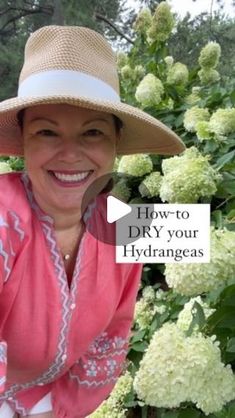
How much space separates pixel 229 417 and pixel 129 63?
2.12 m

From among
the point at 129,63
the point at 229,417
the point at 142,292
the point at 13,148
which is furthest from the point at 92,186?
the point at 129,63

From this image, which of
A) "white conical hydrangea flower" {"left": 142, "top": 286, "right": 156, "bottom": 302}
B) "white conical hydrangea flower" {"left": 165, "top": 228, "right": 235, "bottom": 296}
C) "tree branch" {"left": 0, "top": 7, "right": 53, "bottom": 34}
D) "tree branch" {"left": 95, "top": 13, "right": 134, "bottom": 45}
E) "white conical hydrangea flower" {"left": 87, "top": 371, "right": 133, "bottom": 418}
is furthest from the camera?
"tree branch" {"left": 0, "top": 7, "right": 53, "bottom": 34}

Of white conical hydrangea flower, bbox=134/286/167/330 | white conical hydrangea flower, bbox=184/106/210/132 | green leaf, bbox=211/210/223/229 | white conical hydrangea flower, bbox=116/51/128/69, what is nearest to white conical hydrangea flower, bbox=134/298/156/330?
white conical hydrangea flower, bbox=134/286/167/330

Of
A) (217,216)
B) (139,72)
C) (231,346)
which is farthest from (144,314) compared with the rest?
(139,72)

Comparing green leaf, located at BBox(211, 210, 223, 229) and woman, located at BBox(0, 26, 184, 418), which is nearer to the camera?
woman, located at BBox(0, 26, 184, 418)

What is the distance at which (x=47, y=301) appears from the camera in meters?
1.05

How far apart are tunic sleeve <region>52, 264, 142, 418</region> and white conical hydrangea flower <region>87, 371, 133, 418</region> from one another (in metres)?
0.05

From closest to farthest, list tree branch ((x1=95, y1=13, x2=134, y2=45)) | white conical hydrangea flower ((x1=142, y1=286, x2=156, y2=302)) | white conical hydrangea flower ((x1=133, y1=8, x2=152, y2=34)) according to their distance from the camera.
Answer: white conical hydrangea flower ((x1=142, y1=286, x2=156, y2=302)), white conical hydrangea flower ((x1=133, y1=8, x2=152, y2=34)), tree branch ((x1=95, y1=13, x2=134, y2=45))

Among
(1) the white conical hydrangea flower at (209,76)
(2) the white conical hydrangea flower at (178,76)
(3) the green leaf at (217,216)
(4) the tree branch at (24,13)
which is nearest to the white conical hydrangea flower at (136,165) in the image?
(3) the green leaf at (217,216)

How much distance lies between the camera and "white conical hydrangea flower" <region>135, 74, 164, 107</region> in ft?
7.00

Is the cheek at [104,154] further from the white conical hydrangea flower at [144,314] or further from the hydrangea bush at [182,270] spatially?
the white conical hydrangea flower at [144,314]

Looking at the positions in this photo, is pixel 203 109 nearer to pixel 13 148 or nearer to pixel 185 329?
pixel 13 148

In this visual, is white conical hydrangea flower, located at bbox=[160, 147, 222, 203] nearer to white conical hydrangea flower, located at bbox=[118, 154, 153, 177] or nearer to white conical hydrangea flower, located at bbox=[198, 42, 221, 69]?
white conical hydrangea flower, located at bbox=[118, 154, 153, 177]

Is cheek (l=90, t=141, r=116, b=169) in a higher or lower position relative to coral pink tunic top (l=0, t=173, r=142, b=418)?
higher
